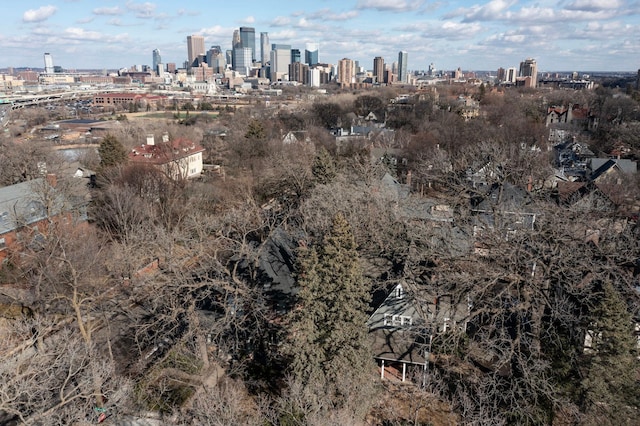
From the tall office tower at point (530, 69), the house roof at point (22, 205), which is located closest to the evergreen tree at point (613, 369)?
the house roof at point (22, 205)

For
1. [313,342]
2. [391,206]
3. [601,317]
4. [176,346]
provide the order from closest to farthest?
[601,317] < [313,342] < [176,346] < [391,206]

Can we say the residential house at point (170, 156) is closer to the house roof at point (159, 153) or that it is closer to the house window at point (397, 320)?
the house roof at point (159, 153)

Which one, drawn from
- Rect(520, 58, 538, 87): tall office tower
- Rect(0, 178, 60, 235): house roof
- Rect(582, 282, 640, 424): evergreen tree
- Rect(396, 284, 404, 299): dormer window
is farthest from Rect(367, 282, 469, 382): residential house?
Rect(520, 58, 538, 87): tall office tower

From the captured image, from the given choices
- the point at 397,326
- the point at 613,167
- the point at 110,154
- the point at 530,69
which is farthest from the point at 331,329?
the point at 530,69

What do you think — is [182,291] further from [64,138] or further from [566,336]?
[64,138]

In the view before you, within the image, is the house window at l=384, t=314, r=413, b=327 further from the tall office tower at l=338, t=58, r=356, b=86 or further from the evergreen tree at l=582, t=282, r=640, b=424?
the tall office tower at l=338, t=58, r=356, b=86

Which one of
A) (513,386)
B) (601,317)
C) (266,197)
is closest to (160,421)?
(513,386)
